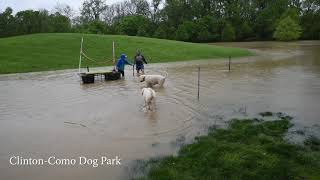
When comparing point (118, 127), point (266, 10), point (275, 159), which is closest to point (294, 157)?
point (275, 159)

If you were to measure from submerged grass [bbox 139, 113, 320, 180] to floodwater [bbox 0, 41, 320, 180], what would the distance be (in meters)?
0.78

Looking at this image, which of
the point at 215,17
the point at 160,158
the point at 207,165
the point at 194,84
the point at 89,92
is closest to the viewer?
the point at 207,165

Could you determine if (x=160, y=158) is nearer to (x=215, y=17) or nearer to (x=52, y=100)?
(x=52, y=100)

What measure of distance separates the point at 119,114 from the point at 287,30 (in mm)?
75799

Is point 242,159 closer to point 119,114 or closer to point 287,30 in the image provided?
point 119,114

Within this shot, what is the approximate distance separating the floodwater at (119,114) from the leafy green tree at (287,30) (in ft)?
207

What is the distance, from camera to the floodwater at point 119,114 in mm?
9375

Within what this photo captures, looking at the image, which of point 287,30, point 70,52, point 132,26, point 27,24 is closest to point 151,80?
point 70,52

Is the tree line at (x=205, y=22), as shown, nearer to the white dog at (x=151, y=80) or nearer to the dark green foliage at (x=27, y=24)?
the dark green foliage at (x=27, y=24)

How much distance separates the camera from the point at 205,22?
95000mm

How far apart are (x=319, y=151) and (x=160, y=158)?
3.81 metres

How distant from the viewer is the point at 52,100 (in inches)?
659

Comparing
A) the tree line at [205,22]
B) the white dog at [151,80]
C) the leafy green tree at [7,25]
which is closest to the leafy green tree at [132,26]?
the tree line at [205,22]

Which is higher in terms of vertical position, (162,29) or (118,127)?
(162,29)
